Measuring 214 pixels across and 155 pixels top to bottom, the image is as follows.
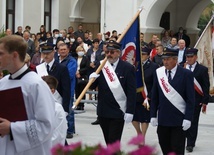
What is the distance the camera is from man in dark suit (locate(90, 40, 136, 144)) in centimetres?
854

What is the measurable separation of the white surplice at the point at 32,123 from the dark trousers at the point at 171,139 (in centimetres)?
371

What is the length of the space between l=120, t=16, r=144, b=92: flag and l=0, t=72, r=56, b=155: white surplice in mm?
5359

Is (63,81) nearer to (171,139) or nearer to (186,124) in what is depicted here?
(171,139)

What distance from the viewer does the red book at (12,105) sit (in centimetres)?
467

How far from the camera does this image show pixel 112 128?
852 cm

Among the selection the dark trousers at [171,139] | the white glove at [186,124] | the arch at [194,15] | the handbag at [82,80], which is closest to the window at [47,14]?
the arch at [194,15]

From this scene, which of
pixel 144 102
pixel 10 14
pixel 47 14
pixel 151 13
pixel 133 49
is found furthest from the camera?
pixel 47 14

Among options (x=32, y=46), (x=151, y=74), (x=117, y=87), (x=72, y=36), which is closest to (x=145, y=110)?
(x=151, y=74)

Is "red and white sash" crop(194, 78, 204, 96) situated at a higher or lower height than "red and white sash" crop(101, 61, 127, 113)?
lower

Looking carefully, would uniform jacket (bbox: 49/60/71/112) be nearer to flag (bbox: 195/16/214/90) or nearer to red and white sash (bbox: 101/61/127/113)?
red and white sash (bbox: 101/61/127/113)

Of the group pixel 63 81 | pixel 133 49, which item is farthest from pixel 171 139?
pixel 133 49

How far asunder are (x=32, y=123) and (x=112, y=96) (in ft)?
13.2

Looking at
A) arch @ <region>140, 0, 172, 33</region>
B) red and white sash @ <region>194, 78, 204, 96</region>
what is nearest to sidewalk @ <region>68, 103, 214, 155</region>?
red and white sash @ <region>194, 78, 204, 96</region>

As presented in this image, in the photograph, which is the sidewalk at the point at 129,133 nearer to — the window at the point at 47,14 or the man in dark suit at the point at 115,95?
the man in dark suit at the point at 115,95
